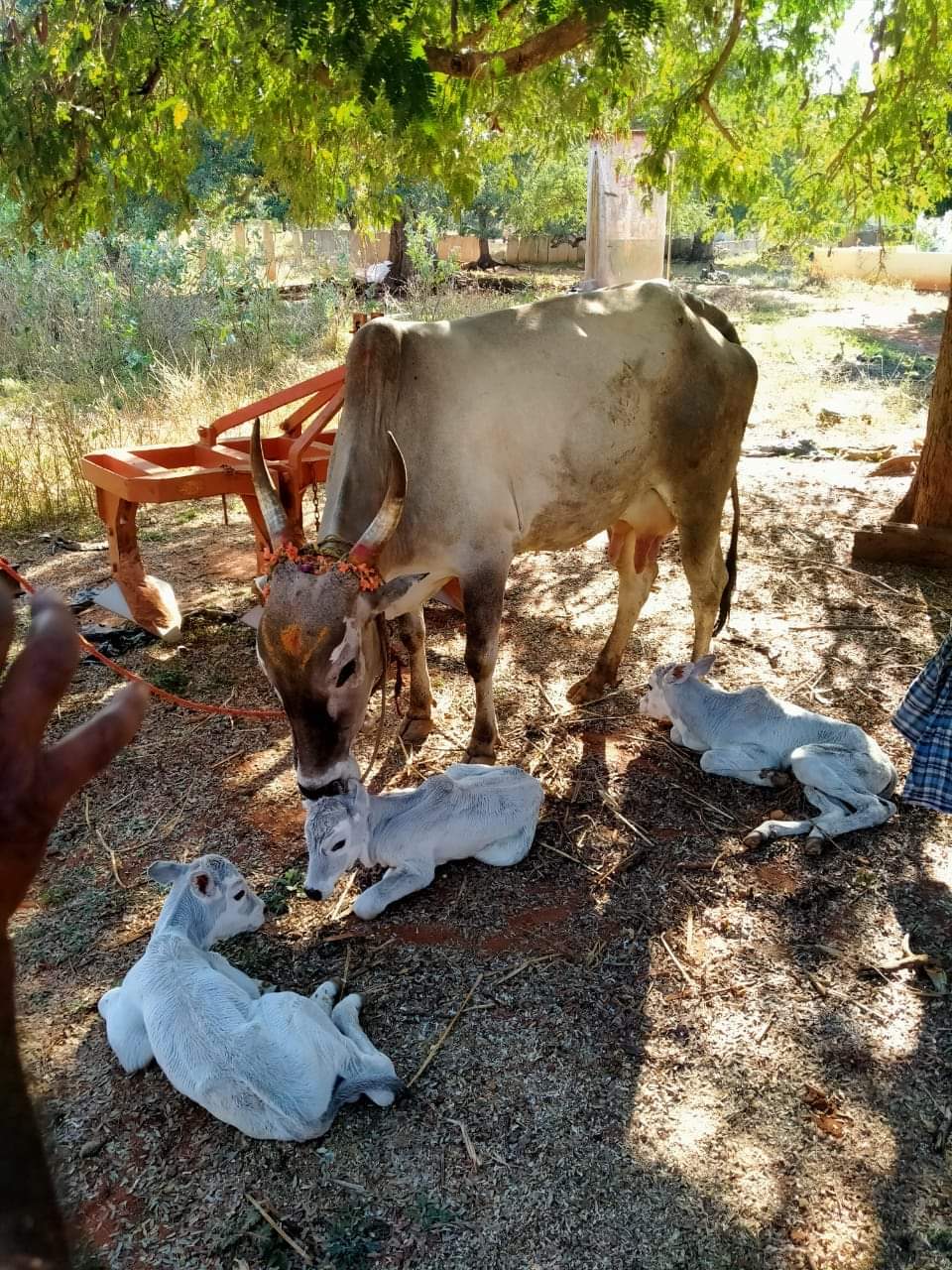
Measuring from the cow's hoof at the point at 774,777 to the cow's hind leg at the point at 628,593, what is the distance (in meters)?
1.11

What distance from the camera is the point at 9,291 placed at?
12.5m

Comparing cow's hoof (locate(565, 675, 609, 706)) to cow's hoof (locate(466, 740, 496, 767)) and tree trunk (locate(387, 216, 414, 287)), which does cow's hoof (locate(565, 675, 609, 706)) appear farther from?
tree trunk (locate(387, 216, 414, 287))

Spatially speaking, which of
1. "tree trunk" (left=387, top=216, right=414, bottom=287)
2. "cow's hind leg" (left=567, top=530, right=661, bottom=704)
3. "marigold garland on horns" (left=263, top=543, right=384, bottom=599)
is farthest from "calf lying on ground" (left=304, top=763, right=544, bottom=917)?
"tree trunk" (left=387, top=216, right=414, bottom=287)

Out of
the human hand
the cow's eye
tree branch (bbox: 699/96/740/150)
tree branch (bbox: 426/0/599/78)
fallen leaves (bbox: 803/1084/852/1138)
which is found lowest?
fallen leaves (bbox: 803/1084/852/1138)

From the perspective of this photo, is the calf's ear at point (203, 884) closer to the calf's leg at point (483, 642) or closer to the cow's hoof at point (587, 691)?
the calf's leg at point (483, 642)

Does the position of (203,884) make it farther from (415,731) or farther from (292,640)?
(415,731)

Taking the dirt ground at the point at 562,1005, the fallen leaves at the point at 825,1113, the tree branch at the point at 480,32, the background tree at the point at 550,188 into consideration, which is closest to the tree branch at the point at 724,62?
the tree branch at the point at 480,32

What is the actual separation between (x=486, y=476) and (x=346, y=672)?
1.13 metres

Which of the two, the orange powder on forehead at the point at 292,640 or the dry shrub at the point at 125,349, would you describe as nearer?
the orange powder on forehead at the point at 292,640

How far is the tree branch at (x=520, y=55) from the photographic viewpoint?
419 cm

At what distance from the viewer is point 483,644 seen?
13.3ft

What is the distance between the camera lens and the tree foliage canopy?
145 inches

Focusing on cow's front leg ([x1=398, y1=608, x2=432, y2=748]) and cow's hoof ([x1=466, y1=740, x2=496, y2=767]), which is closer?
cow's hoof ([x1=466, y1=740, x2=496, y2=767])

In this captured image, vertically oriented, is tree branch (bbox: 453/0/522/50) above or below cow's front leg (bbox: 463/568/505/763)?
above
